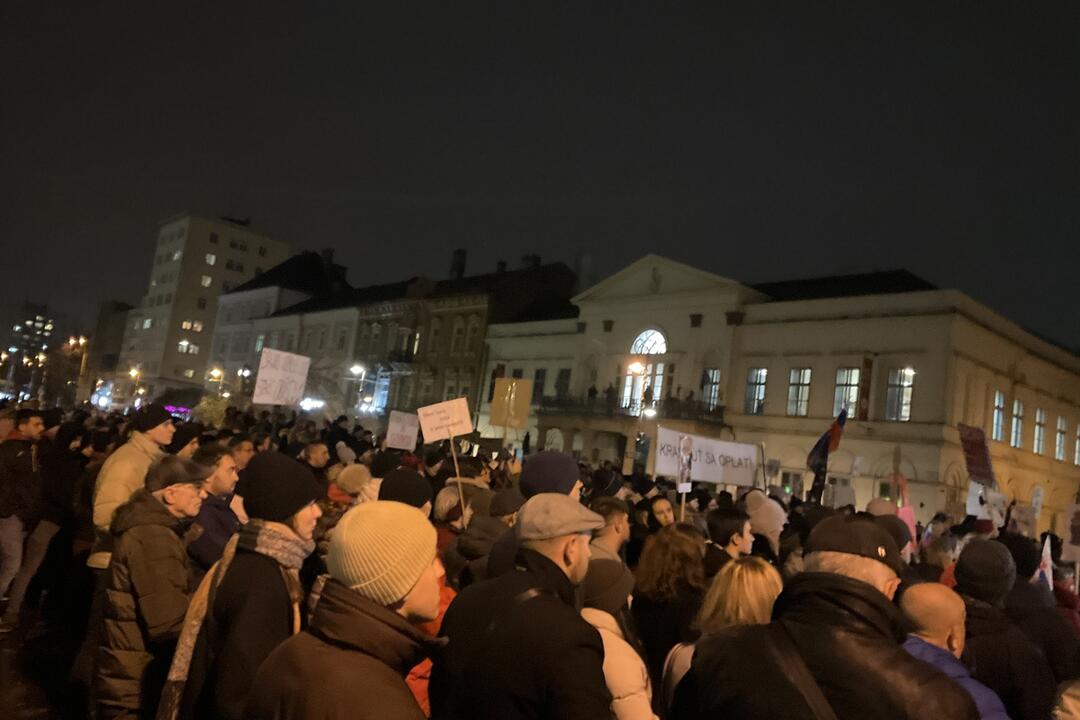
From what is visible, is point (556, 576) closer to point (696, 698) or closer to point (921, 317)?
point (696, 698)

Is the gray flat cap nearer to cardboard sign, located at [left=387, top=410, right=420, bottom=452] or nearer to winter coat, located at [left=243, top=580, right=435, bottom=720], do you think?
winter coat, located at [left=243, top=580, right=435, bottom=720]

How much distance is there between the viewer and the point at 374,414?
5578 centimetres

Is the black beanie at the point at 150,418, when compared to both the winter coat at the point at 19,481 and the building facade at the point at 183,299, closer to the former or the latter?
the winter coat at the point at 19,481

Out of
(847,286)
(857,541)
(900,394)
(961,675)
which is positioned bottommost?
(961,675)

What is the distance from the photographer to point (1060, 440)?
36.2 meters

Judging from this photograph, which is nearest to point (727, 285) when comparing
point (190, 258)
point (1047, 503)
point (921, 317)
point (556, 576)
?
point (921, 317)

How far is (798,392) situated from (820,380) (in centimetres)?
120

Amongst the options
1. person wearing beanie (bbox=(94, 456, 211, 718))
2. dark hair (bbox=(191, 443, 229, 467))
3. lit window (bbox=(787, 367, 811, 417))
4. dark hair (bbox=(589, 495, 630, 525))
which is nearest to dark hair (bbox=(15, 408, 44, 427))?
dark hair (bbox=(191, 443, 229, 467))

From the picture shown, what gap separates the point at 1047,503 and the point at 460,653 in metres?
39.0

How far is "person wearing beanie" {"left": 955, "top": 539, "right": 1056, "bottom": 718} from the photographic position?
4242 mm

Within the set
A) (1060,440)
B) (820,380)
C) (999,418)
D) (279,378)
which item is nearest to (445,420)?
(279,378)

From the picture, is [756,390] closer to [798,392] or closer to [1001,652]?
[798,392]

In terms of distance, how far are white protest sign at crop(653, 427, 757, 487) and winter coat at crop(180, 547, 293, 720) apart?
10499 millimetres

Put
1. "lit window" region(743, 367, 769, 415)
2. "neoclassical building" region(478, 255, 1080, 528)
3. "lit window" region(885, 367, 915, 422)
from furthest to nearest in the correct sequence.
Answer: "lit window" region(743, 367, 769, 415), "lit window" region(885, 367, 915, 422), "neoclassical building" region(478, 255, 1080, 528)
